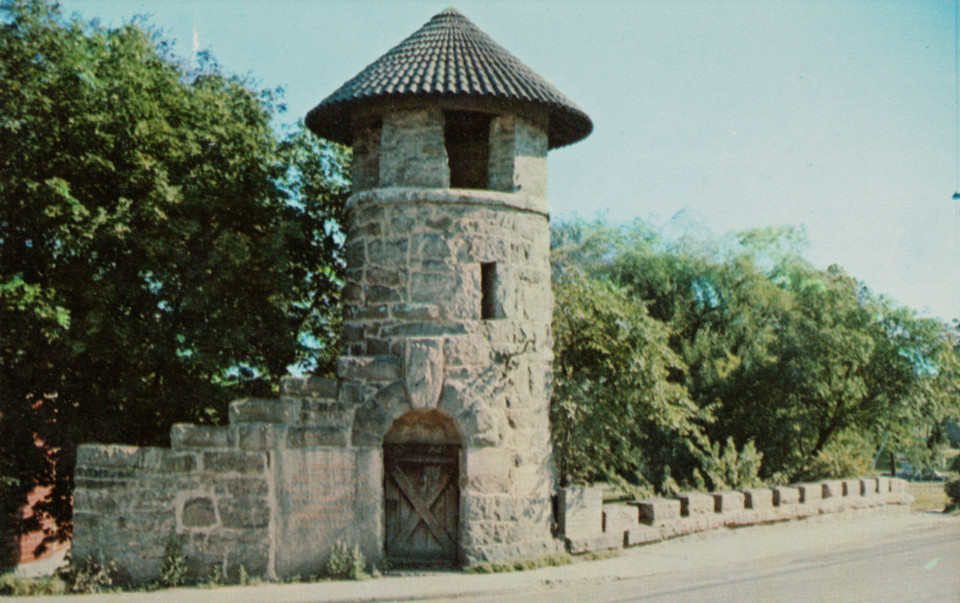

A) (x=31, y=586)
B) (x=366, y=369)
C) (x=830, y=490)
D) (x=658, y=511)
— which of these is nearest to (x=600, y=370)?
(x=658, y=511)

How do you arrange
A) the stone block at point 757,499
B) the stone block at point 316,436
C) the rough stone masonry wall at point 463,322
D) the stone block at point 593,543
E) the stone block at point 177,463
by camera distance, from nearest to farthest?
the stone block at point 177,463
the stone block at point 316,436
the rough stone masonry wall at point 463,322
the stone block at point 593,543
the stone block at point 757,499

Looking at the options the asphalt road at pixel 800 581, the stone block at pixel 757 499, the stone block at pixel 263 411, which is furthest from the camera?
the stone block at pixel 757 499

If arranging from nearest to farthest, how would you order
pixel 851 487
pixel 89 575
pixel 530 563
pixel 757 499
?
1. pixel 89 575
2. pixel 530 563
3. pixel 757 499
4. pixel 851 487

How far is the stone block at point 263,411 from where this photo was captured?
9.56 metres

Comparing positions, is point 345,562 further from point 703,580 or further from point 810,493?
point 810,493

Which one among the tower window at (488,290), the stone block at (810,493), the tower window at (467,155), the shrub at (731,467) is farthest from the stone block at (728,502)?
the tower window at (467,155)

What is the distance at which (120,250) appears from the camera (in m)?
11.4

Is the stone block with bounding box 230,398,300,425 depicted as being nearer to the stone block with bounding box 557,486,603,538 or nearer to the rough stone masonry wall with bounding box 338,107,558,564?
the rough stone masonry wall with bounding box 338,107,558,564

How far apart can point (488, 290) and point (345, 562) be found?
3.97 meters

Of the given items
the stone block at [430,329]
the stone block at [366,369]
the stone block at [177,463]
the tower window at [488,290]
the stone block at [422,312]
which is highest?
the tower window at [488,290]

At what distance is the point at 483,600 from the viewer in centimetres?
872

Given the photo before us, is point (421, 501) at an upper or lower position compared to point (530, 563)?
upper

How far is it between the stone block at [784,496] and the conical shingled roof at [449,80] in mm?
7473

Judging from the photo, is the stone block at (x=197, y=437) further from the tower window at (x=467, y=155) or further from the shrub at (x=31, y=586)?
the tower window at (x=467, y=155)
